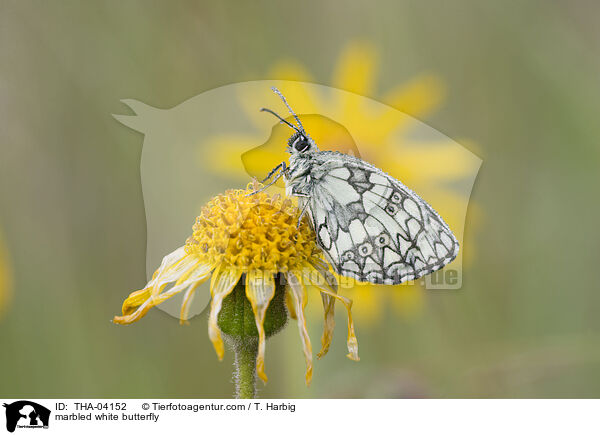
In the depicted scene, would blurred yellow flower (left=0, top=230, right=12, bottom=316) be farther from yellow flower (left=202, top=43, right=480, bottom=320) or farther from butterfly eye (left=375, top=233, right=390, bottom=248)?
butterfly eye (left=375, top=233, right=390, bottom=248)

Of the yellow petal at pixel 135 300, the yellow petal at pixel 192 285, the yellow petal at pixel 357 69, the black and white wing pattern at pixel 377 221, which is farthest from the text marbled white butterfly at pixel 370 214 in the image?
the yellow petal at pixel 357 69

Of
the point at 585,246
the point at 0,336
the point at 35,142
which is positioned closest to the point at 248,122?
the point at 35,142

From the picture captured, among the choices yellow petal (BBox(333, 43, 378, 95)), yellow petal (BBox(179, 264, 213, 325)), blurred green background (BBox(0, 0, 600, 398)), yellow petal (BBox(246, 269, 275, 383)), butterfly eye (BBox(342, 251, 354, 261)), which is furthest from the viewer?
yellow petal (BBox(333, 43, 378, 95))

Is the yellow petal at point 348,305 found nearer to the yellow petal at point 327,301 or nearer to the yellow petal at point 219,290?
the yellow petal at point 327,301

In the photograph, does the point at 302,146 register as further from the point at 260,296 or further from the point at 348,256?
the point at 260,296

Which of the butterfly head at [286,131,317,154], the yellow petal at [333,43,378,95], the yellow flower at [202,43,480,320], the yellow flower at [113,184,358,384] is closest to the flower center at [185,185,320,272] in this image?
the yellow flower at [113,184,358,384]

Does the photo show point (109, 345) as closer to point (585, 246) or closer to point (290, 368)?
point (290, 368)

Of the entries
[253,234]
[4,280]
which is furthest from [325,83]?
[4,280]
